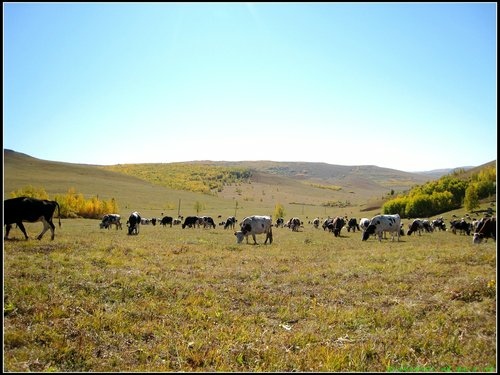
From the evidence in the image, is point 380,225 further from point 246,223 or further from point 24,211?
point 24,211

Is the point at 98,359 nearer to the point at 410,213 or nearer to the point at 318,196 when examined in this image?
the point at 410,213

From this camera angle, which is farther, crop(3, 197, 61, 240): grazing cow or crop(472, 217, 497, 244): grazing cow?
crop(472, 217, 497, 244): grazing cow

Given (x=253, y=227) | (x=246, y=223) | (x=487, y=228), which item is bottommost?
(x=253, y=227)

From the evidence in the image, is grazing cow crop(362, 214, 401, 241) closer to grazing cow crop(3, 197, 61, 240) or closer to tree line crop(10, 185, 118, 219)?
grazing cow crop(3, 197, 61, 240)

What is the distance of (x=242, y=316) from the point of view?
9.82 meters

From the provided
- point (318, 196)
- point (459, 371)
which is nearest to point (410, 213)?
point (459, 371)

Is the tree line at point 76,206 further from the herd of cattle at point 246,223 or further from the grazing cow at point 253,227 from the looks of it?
the grazing cow at point 253,227

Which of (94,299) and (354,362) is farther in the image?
(94,299)

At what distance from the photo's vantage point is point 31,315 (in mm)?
8789

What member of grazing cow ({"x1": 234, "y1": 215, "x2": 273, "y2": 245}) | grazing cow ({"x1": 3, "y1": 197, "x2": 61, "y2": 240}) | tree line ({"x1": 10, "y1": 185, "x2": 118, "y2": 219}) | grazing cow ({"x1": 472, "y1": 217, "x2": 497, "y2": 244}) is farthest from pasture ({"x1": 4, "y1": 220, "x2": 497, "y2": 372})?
tree line ({"x1": 10, "y1": 185, "x2": 118, "y2": 219})

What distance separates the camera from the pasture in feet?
23.4

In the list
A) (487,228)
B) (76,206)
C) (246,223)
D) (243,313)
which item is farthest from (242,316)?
(76,206)

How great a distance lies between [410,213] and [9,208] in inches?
3276

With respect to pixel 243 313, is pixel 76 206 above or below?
below
